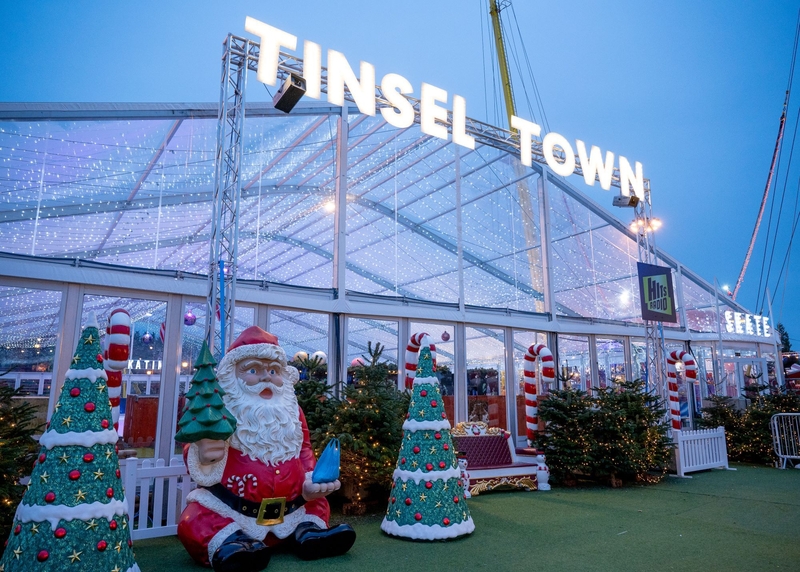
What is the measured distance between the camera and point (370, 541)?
4.79 meters

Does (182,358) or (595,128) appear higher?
(595,128)

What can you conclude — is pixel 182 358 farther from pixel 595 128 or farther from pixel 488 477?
pixel 595 128

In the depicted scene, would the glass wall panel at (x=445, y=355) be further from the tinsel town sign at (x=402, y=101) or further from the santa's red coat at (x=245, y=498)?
the santa's red coat at (x=245, y=498)

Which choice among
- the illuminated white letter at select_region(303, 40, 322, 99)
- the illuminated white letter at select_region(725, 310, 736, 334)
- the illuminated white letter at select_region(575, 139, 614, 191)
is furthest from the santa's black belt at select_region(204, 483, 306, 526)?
the illuminated white letter at select_region(725, 310, 736, 334)

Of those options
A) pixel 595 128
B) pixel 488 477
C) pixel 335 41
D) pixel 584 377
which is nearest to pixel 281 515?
pixel 488 477

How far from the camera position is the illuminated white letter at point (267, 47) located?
7.51m

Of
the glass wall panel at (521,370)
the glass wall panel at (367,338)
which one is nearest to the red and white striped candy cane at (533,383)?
the glass wall panel at (367,338)

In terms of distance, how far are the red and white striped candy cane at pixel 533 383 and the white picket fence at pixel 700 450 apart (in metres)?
2.37

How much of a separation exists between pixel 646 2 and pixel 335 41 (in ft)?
306

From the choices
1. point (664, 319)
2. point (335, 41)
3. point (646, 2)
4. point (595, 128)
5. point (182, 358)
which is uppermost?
point (335, 41)

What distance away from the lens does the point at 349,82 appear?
8.91 metres

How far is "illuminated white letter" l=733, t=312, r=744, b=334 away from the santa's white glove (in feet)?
53.5

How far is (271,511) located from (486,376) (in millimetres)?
7921

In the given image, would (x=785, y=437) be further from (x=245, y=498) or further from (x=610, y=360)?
(x=245, y=498)
